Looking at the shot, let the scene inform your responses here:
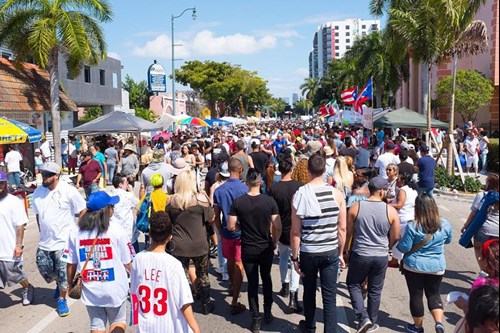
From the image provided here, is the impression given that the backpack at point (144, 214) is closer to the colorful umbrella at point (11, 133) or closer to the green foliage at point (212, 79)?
the colorful umbrella at point (11, 133)

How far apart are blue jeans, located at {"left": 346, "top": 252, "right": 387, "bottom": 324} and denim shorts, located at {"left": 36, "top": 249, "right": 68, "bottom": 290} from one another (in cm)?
350

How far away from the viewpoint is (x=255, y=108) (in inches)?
4247

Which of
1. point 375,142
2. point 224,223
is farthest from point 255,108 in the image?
point 224,223

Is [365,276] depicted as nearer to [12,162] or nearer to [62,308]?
[62,308]

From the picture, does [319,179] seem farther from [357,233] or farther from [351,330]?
[351,330]

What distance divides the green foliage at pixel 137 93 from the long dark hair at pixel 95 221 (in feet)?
232

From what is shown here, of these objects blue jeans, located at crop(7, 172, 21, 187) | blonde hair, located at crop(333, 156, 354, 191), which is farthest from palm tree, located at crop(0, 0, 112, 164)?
blonde hair, located at crop(333, 156, 354, 191)

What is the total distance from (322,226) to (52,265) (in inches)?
135

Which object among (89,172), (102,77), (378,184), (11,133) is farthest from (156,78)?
(378,184)

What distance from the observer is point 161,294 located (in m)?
3.63

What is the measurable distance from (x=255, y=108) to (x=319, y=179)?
4075 inches

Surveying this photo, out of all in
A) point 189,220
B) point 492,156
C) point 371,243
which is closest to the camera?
point 371,243

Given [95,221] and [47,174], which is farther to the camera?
[47,174]

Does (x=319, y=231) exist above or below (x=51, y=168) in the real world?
below
